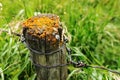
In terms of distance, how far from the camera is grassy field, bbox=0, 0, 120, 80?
323 centimetres

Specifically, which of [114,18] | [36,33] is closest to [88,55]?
[114,18]

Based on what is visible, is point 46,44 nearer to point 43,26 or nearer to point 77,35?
point 43,26

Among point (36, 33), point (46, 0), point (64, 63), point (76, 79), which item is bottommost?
point (76, 79)

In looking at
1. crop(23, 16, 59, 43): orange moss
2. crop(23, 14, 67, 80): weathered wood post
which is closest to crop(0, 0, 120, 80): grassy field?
crop(23, 14, 67, 80): weathered wood post

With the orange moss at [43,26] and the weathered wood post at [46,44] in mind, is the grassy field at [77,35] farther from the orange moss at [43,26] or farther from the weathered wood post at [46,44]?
the orange moss at [43,26]

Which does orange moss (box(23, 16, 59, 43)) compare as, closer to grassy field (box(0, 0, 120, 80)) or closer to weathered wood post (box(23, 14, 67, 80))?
weathered wood post (box(23, 14, 67, 80))

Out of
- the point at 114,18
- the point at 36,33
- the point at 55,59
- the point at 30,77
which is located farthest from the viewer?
the point at 114,18

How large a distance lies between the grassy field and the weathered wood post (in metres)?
0.48

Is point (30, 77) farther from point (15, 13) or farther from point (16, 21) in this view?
point (15, 13)

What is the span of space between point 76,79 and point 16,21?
2.64 feet

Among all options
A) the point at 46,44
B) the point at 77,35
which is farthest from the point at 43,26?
the point at 77,35

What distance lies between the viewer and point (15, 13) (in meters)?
3.87

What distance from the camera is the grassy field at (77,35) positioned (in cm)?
323

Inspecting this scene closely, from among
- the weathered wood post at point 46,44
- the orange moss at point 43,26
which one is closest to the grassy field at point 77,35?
the weathered wood post at point 46,44
